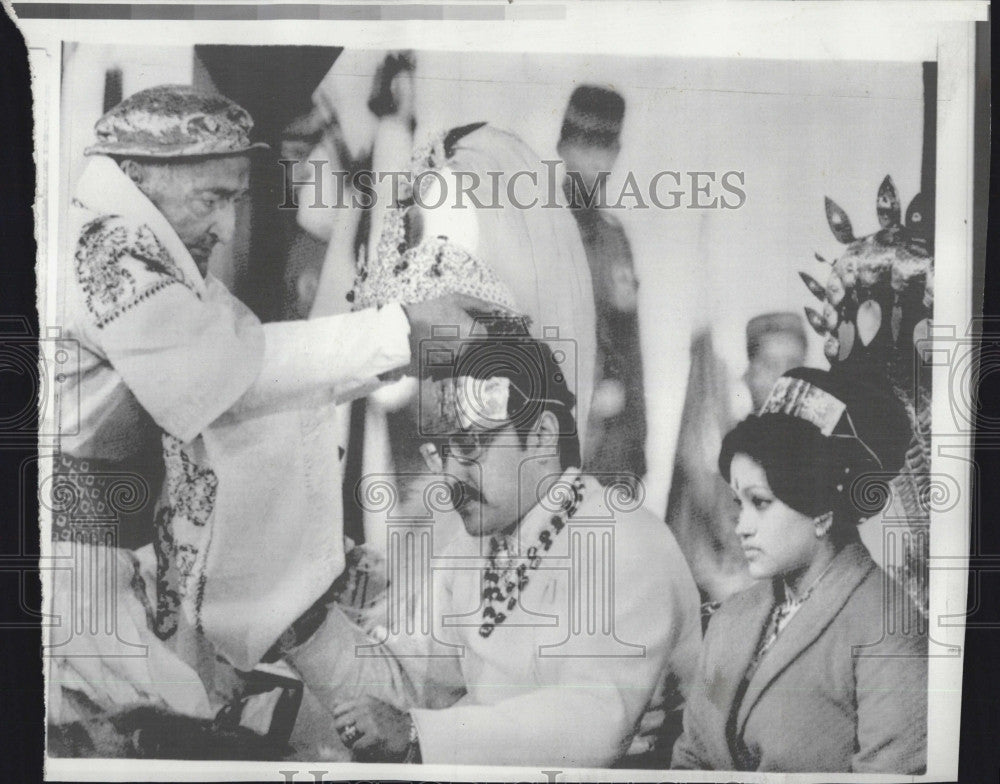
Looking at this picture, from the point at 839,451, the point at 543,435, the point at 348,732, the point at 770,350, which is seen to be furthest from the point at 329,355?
the point at 839,451

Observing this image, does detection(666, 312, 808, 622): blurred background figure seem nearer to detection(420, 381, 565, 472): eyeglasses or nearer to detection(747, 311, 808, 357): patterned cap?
detection(747, 311, 808, 357): patterned cap

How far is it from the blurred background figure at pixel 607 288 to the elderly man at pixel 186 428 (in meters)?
0.28

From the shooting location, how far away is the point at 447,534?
1396mm

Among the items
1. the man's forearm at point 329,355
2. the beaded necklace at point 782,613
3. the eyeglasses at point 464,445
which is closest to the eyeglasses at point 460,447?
the eyeglasses at point 464,445

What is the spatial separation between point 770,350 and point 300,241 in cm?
92

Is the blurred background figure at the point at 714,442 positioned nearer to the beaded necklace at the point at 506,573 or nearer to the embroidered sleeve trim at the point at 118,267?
the beaded necklace at the point at 506,573

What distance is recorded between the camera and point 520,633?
1392mm

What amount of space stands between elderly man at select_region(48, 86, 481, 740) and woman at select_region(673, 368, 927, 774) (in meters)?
0.70

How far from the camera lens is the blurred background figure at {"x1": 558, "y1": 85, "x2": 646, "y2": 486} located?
1.40m

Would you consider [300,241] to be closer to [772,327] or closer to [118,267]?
[118,267]

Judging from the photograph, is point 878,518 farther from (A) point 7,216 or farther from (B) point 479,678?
(A) point 7,216

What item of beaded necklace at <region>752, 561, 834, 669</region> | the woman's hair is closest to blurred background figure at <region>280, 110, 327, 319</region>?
the woman's hair

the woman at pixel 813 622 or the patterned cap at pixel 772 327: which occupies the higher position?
the patterned cap at pixel 772 327

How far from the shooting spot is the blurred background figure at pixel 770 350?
4.60 ft
